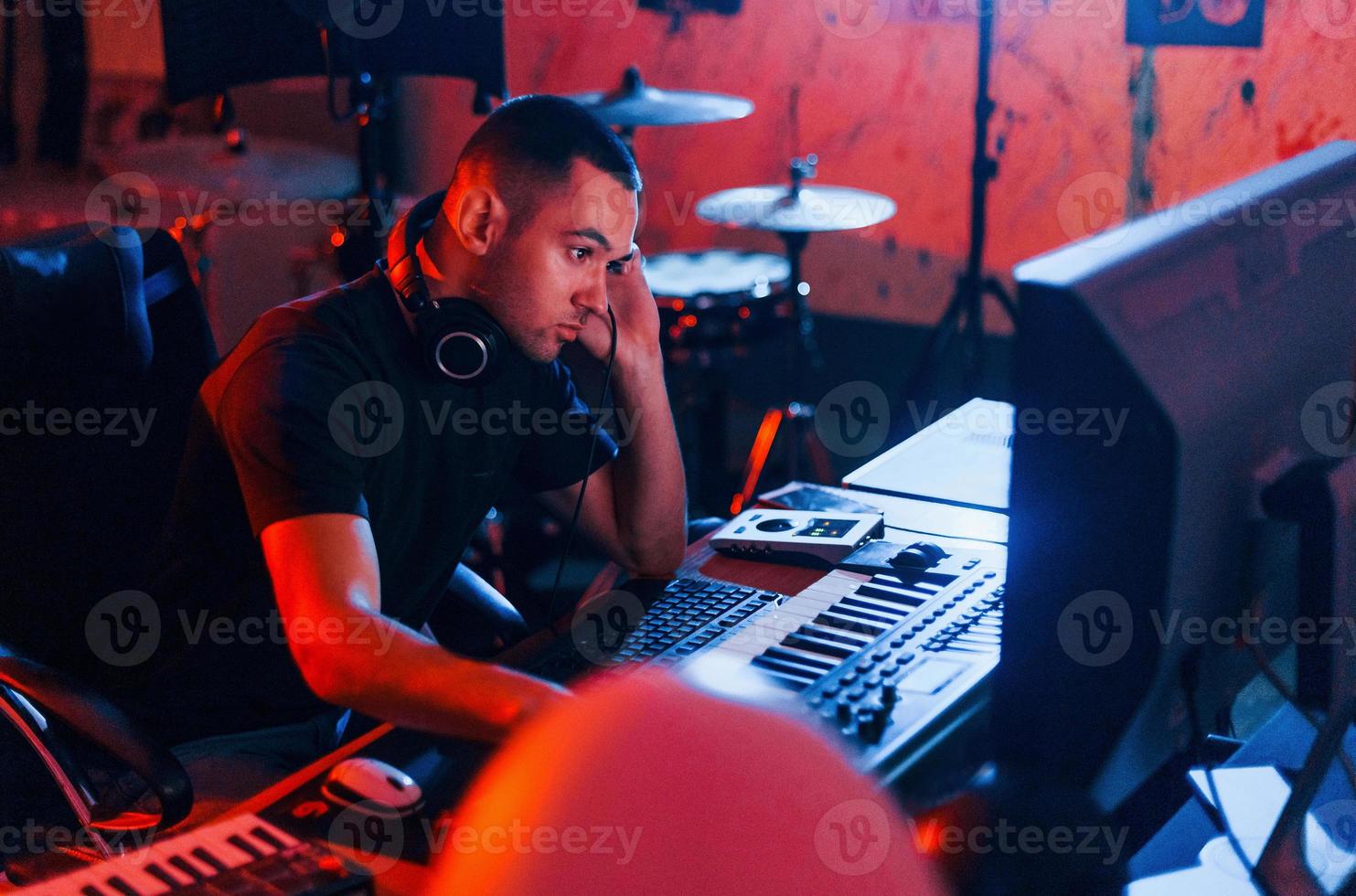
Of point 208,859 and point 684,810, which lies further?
point 208,859

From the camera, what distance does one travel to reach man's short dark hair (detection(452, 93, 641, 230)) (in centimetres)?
140

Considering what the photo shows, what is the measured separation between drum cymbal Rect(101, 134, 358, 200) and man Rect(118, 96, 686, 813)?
8.00 feet

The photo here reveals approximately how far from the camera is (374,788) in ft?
3.43

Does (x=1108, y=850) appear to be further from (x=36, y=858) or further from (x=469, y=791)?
(x=36, y=858)

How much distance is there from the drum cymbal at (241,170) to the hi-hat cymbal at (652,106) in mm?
989

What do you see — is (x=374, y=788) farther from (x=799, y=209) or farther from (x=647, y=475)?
(x=799, y=209)

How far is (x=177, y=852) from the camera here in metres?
0.94

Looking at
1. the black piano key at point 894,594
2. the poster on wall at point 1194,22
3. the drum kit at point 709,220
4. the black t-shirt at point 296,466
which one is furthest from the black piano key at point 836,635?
the poster on wall at point 1194,22

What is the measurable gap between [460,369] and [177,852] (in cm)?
59

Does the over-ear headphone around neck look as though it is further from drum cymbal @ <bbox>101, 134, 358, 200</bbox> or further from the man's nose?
drum cymbal @ <bbox>101, 134, 358, 200</bbox>

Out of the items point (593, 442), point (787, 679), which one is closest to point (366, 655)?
point (787, 679)

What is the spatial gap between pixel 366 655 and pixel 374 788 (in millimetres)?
107

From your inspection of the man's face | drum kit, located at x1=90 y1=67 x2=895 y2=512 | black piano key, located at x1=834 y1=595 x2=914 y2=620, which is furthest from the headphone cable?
drum kit, located at x1=90 y1=67 x2=895 y2=512

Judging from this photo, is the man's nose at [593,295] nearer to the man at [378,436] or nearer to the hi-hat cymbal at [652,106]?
the man at [378,436]
